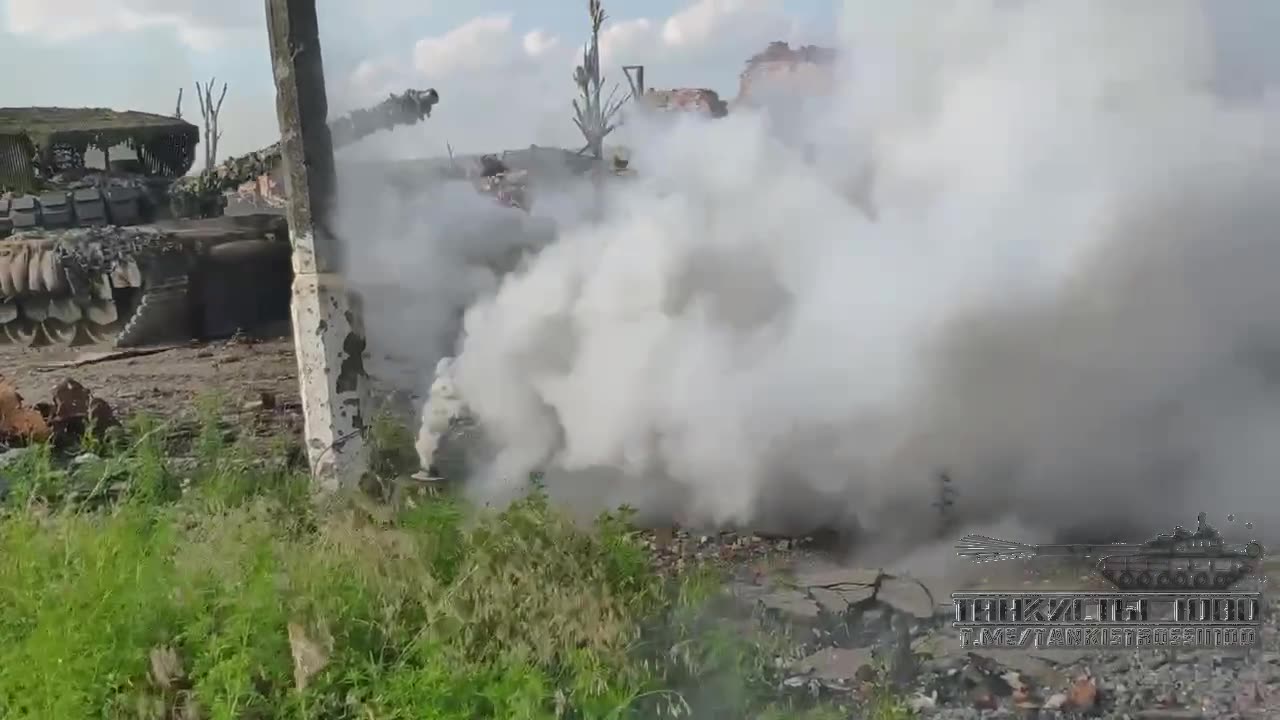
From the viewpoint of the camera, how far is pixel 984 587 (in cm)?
Answer: 423

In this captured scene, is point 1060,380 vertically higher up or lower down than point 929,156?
lower down

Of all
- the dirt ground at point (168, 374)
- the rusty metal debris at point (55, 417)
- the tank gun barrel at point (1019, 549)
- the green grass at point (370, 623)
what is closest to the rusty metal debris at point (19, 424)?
the rusty metal debris at point (55, 417)

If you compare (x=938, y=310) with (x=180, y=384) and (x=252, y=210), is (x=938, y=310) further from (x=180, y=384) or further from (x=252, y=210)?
(x=252, y=210)

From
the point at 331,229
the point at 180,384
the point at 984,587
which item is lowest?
the point at 984,587

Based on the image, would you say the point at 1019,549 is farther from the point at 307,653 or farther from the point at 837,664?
the point at 307,653

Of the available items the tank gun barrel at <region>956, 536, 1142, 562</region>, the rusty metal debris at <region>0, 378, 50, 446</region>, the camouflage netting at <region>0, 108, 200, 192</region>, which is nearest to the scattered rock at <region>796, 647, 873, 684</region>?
the tank gun barrel at <region>956, 536, 1142, 562</region>

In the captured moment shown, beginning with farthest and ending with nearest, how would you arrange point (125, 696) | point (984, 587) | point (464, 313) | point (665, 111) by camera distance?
point (464, 313), point (665, 111), point (984, 587), point (125, 696)

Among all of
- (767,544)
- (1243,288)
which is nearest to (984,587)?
(767,544)

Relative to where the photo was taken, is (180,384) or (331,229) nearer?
(331,229)

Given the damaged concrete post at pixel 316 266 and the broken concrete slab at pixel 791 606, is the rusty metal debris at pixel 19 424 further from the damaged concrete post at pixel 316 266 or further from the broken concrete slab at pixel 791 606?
the broken concrete slab at pixel 791 606

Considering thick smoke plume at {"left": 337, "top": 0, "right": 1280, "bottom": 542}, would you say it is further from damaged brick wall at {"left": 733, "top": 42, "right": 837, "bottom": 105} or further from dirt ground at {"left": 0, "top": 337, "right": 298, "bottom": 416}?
dirt ground at {"left": 0, "top": 337, "right": 298, "bottom": 416}

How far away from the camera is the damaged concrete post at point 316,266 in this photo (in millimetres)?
4980

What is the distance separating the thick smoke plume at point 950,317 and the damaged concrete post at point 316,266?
74 centimetres

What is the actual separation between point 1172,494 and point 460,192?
4.16 m
